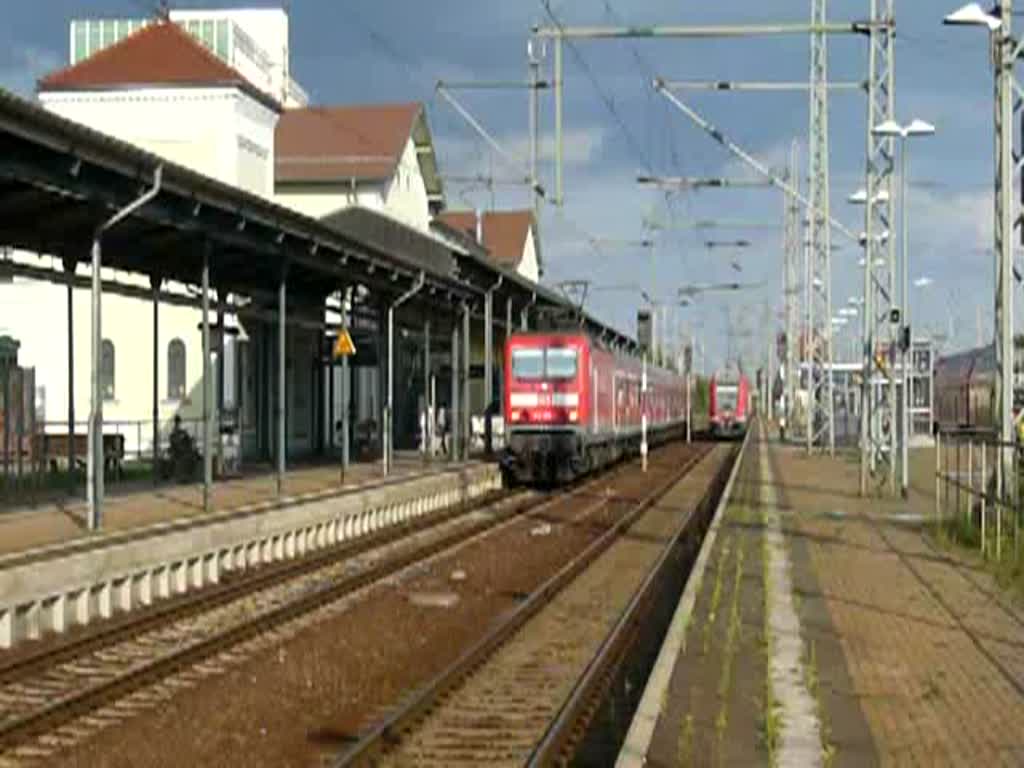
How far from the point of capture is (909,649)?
40.6ft

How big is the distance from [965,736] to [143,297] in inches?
584

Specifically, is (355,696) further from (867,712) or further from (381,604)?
(381,604)

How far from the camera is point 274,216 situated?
821 inches

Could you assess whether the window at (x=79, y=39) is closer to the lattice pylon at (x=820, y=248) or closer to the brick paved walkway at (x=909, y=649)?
the lattice pylon at (x=820, y=248)

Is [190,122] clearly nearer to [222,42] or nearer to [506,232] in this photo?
[222,42]

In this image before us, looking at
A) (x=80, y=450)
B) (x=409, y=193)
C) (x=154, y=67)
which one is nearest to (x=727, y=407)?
(x=409, y=193)

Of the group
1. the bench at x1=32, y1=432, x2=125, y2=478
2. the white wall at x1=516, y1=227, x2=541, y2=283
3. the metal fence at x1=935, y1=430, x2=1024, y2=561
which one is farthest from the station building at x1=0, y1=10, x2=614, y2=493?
the white wall at x1=516, y1=227, x2=541, y2=283

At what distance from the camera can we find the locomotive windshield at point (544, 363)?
115 ft

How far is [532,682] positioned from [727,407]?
70.7 meters

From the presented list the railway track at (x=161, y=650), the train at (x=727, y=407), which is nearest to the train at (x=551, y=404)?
the railway track at (x=161, y=650)

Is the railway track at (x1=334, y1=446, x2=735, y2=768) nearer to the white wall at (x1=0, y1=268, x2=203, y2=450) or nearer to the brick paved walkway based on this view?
the brick paved walkway

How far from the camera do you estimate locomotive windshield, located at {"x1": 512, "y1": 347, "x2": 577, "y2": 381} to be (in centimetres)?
3512

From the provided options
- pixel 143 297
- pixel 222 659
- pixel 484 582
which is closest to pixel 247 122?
pixel 143 297

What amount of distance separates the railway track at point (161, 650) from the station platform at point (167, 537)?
1.73 feet
